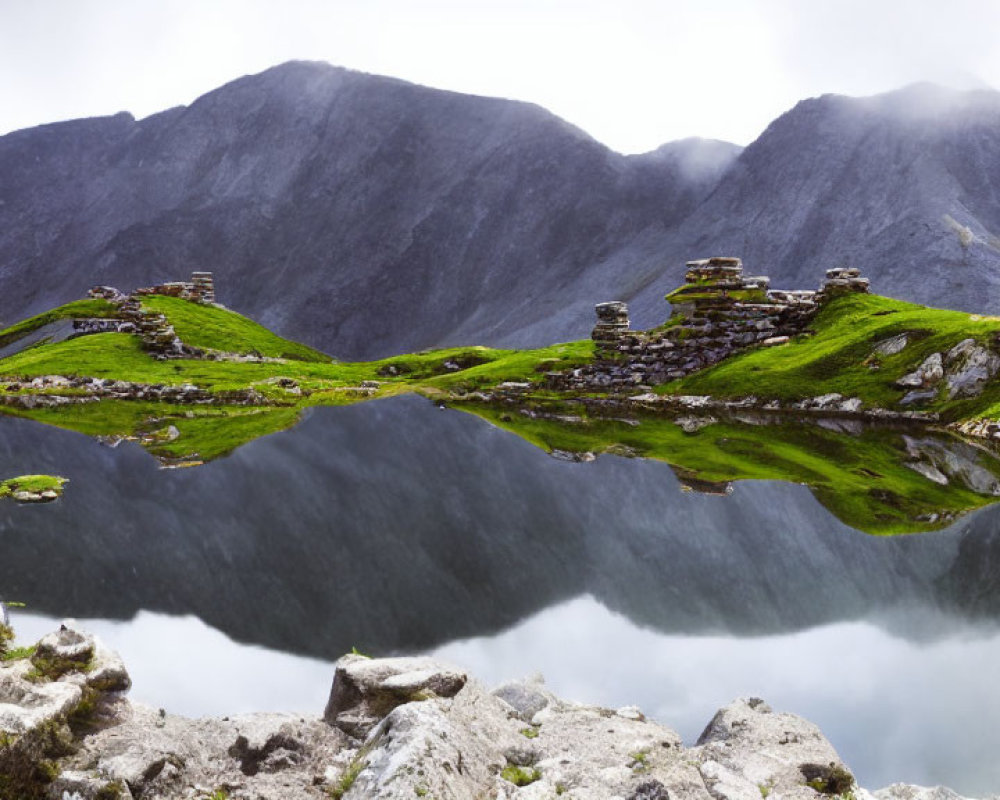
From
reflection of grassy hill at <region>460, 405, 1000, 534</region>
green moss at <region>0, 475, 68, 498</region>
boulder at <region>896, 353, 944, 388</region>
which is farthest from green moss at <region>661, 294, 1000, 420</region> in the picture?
green moss at <region>0, 475, 68, 498</region>

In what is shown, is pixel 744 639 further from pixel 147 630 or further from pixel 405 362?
pixel 405 362

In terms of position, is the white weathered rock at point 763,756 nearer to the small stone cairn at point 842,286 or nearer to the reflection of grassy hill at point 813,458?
the reflection of grassy hill at point 813,458

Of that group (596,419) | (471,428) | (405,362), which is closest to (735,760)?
(471,428)

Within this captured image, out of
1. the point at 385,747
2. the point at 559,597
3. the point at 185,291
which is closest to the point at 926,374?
the point at 559,597

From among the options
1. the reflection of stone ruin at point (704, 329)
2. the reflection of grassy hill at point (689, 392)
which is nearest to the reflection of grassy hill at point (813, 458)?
the reflection of grassy hill at point (689, 392)

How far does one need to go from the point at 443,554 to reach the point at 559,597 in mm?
4293

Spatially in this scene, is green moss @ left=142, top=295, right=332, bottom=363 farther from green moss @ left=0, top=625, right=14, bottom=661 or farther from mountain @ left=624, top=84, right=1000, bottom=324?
green moss @ left=0, top=625, right=14, bottom=661

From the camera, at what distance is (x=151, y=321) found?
138 metres

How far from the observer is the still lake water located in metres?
14.5

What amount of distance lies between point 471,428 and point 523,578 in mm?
34104

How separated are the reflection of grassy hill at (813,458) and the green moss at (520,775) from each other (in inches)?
742

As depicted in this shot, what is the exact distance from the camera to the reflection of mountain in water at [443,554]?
18.4 m

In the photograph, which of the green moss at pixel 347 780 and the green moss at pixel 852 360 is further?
the green moss at pixel 852 360

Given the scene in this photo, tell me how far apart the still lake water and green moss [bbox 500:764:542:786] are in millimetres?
4144
